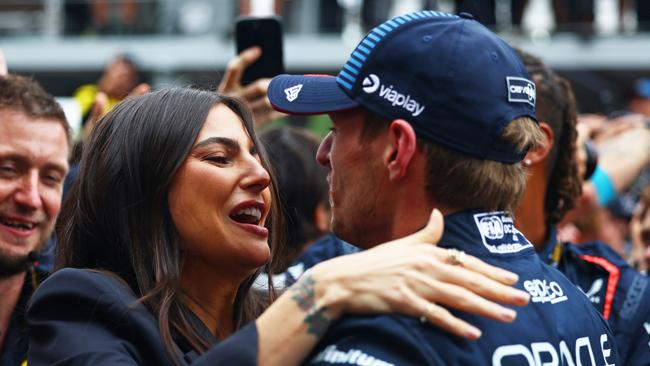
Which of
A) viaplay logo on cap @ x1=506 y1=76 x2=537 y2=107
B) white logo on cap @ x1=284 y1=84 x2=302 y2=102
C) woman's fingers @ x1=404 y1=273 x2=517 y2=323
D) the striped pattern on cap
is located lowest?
woman's fingers @ x1=404 y1=273 x2=517 y2=323

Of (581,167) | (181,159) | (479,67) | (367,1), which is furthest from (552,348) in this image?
(367,1)

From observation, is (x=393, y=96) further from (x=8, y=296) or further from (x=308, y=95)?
(x=8, y=296)

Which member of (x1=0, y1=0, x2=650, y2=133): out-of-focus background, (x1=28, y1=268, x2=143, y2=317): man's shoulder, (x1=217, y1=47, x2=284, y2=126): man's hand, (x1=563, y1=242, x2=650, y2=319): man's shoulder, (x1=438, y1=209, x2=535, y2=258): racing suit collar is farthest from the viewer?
(x1=0, y1=0, x2=650, y2=133): out-of-focus background

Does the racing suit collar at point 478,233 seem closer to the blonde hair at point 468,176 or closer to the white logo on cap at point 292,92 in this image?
the blonde hair at point 468,176

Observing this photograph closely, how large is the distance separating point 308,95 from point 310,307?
560 millimetres

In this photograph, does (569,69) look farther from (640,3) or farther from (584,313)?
(584,313)

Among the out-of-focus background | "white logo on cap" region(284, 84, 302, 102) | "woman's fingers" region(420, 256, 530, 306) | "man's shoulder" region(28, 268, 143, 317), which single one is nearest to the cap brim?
"white logo on cap" region(284, 84, 302, 102)

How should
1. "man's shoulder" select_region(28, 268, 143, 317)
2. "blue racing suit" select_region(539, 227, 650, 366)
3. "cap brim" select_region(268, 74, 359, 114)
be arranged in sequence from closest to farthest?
"cap brim" select_region(268, 74, 359, 114) < "man's shoulder" select_region(28, 268, 143, 317) < "blue racing suit" select_region(539, 227, 650, 366)

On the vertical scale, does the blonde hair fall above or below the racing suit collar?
above

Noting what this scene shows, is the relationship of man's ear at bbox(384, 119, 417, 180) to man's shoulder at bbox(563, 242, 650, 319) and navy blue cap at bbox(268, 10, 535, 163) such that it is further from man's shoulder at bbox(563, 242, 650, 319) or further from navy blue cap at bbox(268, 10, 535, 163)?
man's shoulder at bbox(563, 242, 650, 319)

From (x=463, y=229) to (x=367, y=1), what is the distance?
1176 centimetres

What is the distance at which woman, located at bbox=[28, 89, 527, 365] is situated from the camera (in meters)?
2.49

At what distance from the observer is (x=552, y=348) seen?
7.10 ft

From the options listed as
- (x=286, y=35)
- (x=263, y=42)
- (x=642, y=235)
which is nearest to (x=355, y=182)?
(x=263, y=42)
